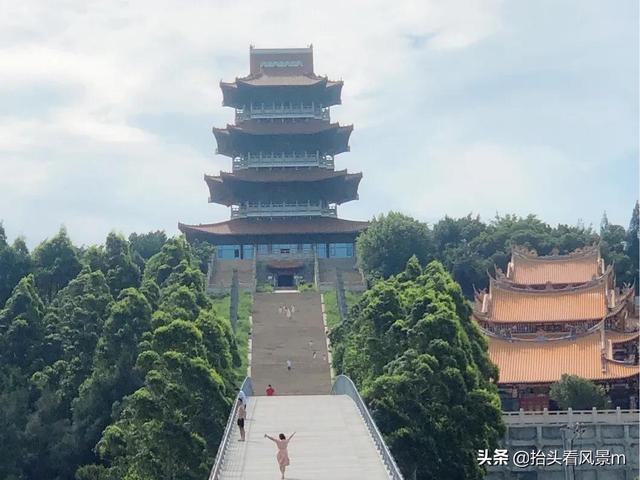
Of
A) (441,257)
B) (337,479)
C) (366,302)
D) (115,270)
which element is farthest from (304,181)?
(337,479)

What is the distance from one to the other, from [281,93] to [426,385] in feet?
143

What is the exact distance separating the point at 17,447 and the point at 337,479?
16809mm

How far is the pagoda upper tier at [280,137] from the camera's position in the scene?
70625 millimetres

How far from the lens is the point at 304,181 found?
69188 millimetres

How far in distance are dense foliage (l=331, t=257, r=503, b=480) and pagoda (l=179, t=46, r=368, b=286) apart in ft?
98.1

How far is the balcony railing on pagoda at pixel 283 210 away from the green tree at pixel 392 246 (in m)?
8.18

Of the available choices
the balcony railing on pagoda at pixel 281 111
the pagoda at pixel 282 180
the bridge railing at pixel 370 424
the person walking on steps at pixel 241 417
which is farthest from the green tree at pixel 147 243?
the person walking on steps at pixel 241 417

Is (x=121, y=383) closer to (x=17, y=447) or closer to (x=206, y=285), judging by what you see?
(x=17, y=447)

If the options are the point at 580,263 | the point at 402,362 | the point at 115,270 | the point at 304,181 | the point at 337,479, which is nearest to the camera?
the point at 337,479

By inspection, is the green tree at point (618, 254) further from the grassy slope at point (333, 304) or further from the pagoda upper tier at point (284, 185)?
the pagoda upper tier at point (284, 185)

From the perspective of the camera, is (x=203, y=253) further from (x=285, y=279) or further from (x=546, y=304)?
(x=546, y=304)

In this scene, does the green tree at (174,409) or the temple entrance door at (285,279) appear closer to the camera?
the green tree at (174,409)

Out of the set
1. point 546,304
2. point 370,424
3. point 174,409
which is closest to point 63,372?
point 174,409

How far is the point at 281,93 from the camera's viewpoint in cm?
7212
